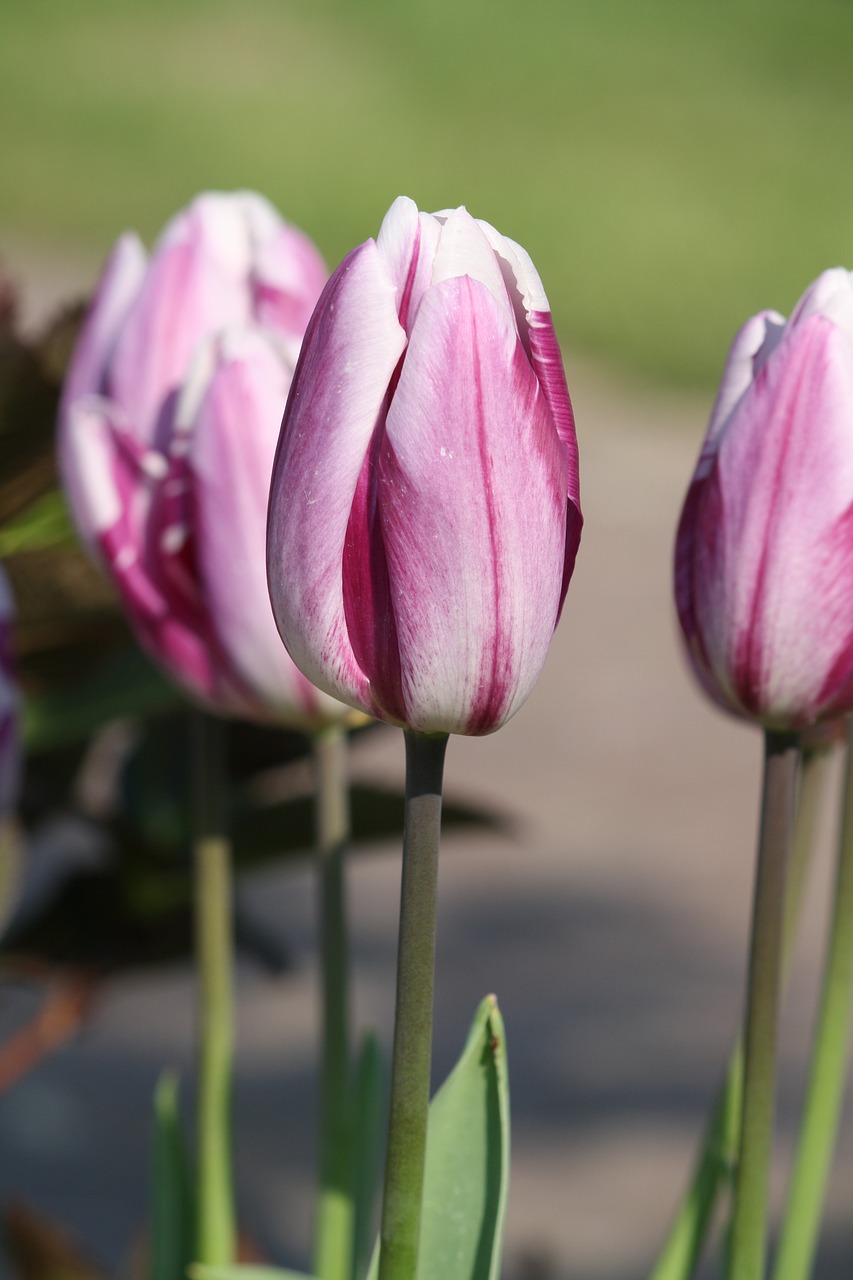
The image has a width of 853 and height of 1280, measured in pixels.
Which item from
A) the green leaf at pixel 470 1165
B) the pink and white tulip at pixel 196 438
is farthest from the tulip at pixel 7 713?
→ the green leaf at pixel 470 1165

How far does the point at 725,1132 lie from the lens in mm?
387

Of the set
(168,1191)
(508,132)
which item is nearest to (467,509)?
(168,1191)

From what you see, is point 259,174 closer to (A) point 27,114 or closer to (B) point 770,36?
(A) point 27,114

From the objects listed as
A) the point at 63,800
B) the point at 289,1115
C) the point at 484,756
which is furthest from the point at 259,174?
the point at 63,800

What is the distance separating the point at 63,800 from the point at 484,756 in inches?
51.0

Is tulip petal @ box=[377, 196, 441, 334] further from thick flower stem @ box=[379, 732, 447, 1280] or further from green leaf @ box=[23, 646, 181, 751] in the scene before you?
green leaf @ box=[23, 646, 181, 751]

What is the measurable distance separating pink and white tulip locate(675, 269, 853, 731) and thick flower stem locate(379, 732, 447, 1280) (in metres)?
0.06

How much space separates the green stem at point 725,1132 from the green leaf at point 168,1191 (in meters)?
0.12

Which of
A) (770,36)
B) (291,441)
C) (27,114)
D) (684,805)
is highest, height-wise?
(770,36)

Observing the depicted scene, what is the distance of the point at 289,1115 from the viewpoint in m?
1.23

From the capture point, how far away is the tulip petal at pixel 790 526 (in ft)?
0.92

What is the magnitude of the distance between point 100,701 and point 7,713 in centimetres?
9

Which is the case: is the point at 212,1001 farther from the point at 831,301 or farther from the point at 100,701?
the point at 831,301

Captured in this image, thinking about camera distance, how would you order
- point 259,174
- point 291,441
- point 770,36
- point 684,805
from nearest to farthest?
point 291,441 → point 684,805 → point 259,174 → point 770,36
